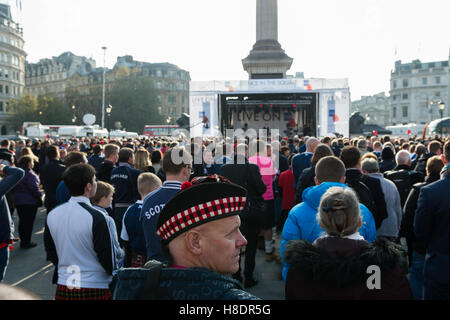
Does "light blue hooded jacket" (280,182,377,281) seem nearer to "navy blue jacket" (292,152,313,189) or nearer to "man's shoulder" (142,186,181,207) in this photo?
"man's shoulder" (142,186,181,207)

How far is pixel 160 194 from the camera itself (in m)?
3.87

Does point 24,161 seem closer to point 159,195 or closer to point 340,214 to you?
point 159,195

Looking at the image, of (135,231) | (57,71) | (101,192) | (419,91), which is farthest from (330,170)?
(57,71)

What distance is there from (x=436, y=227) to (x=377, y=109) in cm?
13115

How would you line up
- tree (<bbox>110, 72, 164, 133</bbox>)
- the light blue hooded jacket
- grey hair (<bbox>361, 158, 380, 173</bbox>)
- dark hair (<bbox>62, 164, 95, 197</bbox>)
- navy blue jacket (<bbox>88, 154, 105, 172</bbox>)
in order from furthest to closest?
tree (<bbox>110, 72, 164, 133</bbox>)
navy blue jacket (<bbox>88, 154, 105, 172</bbox>)
grey hair (<bbox>361, 158, 380, 173</bbox>)
dark hair (<bbox>62, 164, 95, 197</bbox>)
the light blue hooded jacket

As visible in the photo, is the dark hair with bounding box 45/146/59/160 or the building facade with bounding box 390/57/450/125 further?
the building facade with bounding box 390/57/450/125

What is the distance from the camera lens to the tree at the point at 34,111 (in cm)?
7075

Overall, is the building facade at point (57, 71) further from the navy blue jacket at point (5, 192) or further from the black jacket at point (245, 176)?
the navy blue jacket at point (5, 192)

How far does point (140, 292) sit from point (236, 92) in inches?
854

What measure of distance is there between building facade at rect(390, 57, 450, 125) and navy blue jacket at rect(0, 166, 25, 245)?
97970 millimetres

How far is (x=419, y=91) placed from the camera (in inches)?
3688

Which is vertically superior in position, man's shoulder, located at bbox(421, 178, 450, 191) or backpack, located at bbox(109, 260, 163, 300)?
man's shoulder, located at bbox(421, 178, 450, 191)

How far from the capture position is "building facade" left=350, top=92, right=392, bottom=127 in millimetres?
125312

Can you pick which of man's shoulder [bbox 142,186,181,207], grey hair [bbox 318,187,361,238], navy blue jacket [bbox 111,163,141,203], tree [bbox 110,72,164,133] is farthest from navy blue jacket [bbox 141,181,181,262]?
tree [bbox 110,72,164,133]
